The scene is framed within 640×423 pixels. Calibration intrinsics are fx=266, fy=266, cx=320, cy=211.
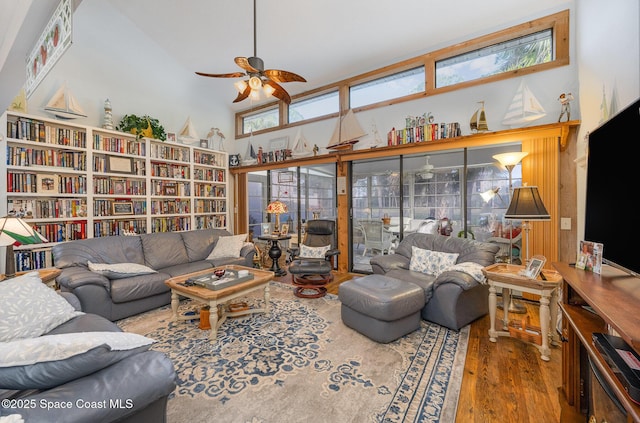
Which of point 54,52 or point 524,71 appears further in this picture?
point 524,71

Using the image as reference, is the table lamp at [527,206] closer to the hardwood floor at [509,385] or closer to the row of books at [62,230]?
the hardwood floor at [509,385]

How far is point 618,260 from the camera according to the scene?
1.28 m

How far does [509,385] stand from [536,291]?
0.80 m

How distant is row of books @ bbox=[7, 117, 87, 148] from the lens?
3.35m

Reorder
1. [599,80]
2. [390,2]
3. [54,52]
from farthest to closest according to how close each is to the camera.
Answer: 1. [390,2]
2. [599,80]
3. [54,52]

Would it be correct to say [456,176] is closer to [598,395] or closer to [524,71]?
[524,71]

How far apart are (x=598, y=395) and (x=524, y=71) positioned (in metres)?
3.72

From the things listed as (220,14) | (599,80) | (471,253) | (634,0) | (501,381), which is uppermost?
(220,14)

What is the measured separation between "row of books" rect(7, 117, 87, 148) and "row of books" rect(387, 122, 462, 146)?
465cm

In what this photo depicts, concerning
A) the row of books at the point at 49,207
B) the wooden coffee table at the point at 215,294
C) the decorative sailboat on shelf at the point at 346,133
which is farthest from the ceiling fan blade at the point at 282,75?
the row of books at the point at 49,207

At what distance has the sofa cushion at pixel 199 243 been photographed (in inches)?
163

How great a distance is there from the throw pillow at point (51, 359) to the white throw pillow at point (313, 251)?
3.22 m

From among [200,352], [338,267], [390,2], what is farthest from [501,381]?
[390,2]

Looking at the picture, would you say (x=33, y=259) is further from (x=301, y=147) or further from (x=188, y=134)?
(x=301, y=147)
